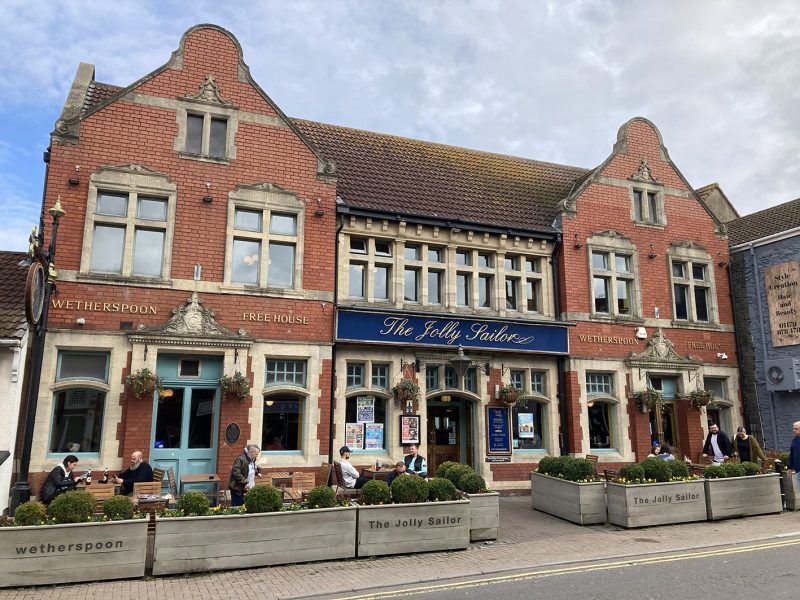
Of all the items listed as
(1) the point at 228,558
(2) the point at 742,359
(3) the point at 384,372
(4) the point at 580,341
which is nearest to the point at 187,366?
(3) the point at 384,372

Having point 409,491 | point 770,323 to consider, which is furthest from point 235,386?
point 770,323

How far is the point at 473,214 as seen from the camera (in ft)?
57.1

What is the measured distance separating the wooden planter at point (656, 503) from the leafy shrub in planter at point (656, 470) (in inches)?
8.2

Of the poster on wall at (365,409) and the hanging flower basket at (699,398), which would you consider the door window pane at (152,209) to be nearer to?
the poster on wall at (365,409)

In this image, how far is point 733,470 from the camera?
1270cm

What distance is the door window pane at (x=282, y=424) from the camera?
14.1 meters

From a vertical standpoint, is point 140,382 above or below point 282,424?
above

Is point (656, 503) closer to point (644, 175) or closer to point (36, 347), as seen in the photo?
point (644, 175)

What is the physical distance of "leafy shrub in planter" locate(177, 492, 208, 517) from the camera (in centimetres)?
873

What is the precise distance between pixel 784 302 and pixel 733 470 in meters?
8.72

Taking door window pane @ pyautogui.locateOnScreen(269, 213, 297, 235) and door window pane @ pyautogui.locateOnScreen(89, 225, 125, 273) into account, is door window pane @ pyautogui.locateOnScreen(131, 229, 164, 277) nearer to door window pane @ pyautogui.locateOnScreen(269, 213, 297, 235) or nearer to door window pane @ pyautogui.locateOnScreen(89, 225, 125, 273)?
door window pane @ pyautogui.locateOnScreen(89, 225, 125, 273)

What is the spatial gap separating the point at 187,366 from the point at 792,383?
57.8 feet

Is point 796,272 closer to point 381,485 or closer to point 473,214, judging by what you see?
point 473,214

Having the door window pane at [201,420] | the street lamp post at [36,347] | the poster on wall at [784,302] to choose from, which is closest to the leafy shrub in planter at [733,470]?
the poster on wall at [784,302]
